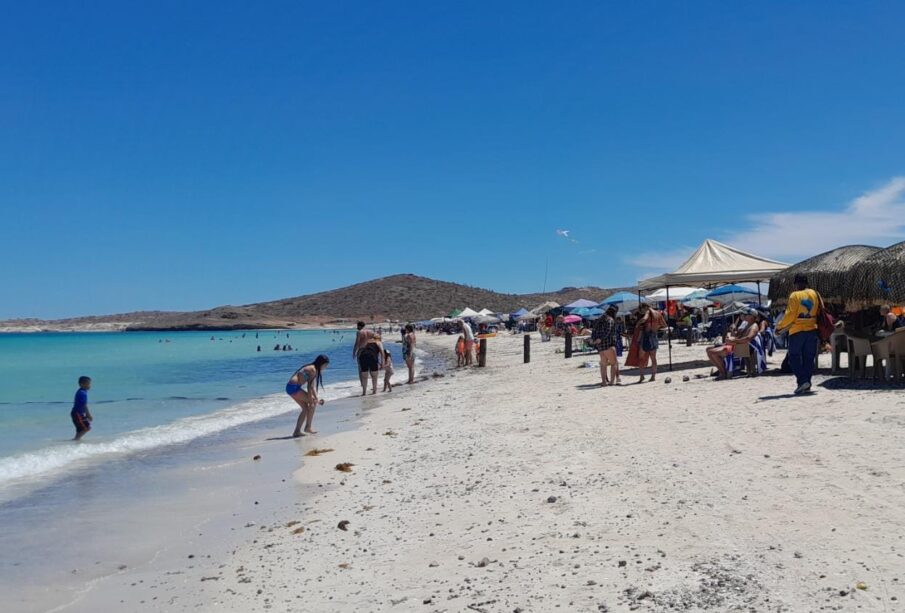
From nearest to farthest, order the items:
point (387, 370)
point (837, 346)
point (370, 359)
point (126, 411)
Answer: point (837, 346)
point (370, 359)
point (387, 370)
point (126, 411)

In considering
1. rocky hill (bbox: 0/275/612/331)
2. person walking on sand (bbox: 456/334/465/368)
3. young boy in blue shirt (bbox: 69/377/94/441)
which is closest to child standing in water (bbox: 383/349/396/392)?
person walking on sand (bbox: 456/334/465/368)

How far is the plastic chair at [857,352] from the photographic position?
9.87 m

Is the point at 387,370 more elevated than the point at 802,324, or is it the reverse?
the point at 802,324

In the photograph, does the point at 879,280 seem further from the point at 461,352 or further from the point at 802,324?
the point at 461,352

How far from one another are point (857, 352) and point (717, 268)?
13.6 ft

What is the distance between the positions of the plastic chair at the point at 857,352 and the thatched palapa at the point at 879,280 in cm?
61

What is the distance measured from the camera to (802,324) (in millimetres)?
9242

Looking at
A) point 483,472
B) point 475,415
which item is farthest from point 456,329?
point 483,472

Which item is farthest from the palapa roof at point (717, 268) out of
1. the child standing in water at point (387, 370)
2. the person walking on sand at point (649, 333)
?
the child standing in water at point (387, 370)

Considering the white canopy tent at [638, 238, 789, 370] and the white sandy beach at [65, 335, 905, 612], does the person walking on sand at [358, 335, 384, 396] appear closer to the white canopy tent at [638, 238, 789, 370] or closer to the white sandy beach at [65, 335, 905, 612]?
the white canopy tent at [638, 238, 789, 370]

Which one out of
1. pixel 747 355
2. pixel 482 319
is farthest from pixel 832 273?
pixel 482 319

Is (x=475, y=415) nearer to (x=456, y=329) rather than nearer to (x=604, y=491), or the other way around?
(x=604, y=491)

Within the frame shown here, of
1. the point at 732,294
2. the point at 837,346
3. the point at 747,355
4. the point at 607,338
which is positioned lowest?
the point at 747,355

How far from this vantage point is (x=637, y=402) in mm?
10055
